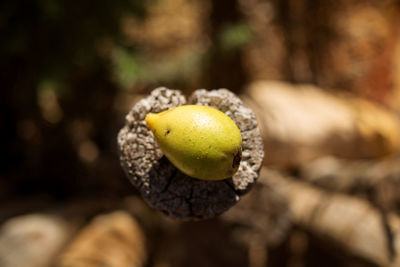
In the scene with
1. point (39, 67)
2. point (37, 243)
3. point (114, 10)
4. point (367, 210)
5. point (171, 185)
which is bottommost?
point (37, 243)

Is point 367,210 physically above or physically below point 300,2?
below

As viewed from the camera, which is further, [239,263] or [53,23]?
[53,23]

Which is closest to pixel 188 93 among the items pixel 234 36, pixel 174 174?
pixel 234 36

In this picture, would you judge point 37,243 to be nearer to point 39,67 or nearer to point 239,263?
point 39,67

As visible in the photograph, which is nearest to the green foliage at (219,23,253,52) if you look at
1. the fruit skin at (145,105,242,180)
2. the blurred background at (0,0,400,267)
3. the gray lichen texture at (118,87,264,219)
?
the blurred background at (0,0,400,267)

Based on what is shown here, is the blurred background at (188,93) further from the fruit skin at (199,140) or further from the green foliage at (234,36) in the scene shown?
the fruit skin at (199,140)

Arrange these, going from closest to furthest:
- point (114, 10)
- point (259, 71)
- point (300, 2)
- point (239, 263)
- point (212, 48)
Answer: point (239, 263) → point (114, 10) → point (212, 48) → point (300, 2) → point (259, 71)

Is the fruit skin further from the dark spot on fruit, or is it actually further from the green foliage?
the green foliage

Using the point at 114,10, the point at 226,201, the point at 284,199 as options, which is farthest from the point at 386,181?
the point at 114,10
